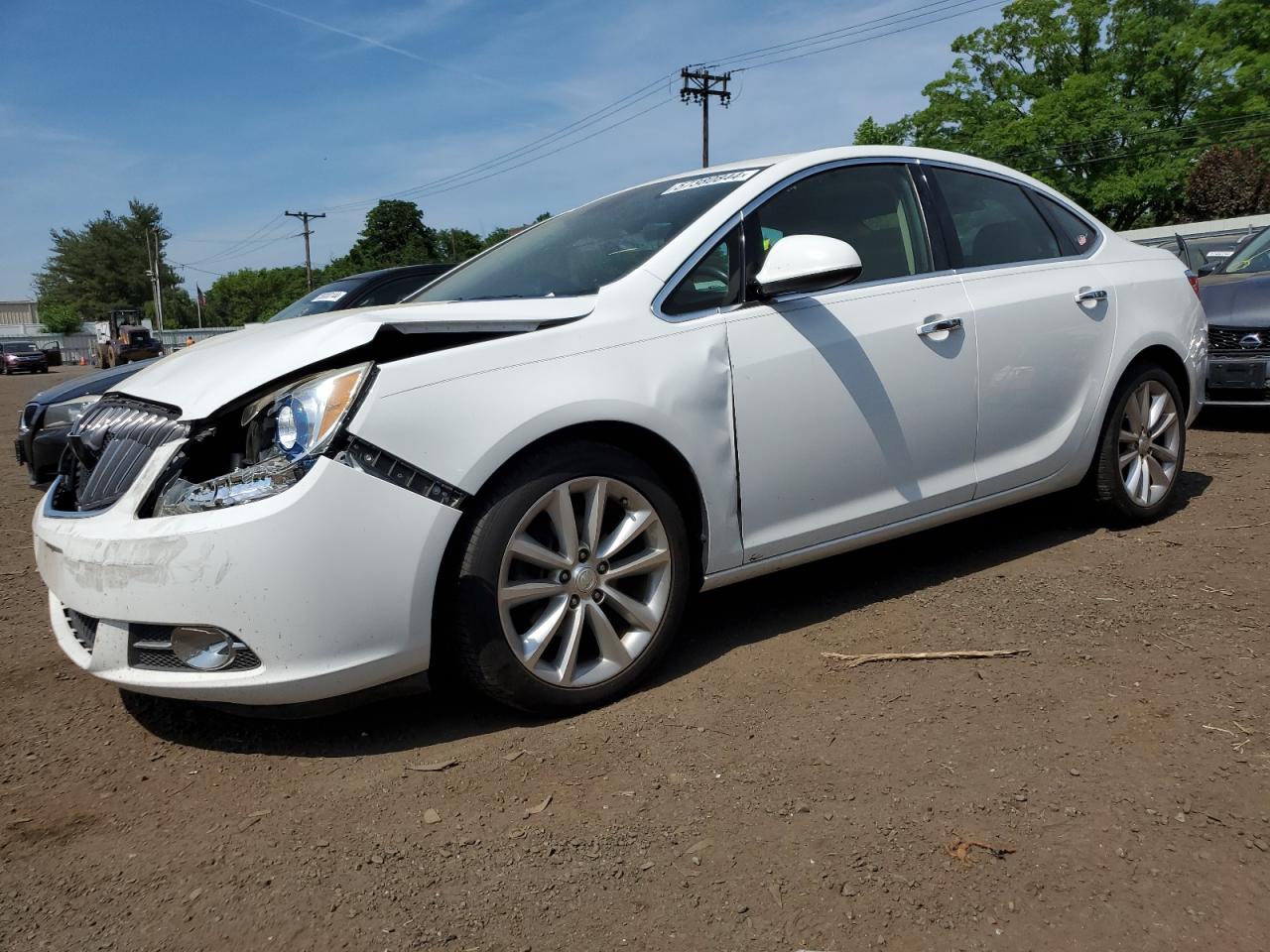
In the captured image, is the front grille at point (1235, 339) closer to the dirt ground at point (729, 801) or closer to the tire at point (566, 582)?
the dirt ground at point (729, 801)

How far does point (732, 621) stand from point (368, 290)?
4.33 m

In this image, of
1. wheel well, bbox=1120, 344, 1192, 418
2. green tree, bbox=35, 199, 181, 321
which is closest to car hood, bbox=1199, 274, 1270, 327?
wheel well, bbox=1120, 344, 1192, 418

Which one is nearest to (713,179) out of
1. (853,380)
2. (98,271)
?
(853,380)

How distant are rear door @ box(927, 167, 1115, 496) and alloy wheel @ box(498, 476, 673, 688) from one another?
1.48 m

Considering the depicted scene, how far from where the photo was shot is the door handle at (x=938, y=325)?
3.38 m

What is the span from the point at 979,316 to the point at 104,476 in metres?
2.88

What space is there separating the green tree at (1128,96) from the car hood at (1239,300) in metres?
41.5

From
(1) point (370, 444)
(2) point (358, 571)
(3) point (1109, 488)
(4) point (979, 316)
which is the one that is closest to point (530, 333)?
(1) point (370, 444)

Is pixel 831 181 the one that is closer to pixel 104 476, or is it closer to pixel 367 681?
pixel 367 681

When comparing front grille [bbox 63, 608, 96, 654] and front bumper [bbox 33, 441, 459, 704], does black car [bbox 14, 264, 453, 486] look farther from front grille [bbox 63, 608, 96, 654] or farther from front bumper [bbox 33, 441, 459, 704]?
front bumper [bbox 33, 441, 459, 704]

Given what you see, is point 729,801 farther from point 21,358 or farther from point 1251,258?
point 21,358

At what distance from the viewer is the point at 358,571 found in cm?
238

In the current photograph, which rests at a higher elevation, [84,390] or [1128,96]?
[1128,96]

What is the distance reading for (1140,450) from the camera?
4.29m
